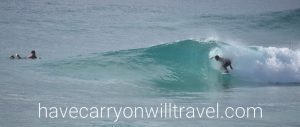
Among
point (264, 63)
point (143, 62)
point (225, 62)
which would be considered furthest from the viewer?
point (264, 63)

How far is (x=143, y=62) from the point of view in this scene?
20.4 metres

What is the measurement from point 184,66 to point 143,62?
4.04 feet

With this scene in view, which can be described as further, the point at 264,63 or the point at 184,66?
the point at 264,63

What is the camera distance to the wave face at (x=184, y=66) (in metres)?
18.7

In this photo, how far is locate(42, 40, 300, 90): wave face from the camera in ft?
61.5

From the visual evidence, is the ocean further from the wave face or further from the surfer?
the surfer

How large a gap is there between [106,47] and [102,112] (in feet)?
32.0

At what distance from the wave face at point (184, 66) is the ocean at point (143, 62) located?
0.10 feet

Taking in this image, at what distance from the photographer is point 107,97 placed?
50.5ft

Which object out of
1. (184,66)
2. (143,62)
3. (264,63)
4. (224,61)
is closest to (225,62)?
(224,61)

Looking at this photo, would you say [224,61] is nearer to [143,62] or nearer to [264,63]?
[264,63]

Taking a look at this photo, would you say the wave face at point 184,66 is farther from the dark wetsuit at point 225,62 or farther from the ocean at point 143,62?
the dark wetsuit at point 225,62

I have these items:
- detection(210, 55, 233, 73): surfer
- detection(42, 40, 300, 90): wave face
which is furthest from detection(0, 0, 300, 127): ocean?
detection(210, 55, 233, 73): surfer

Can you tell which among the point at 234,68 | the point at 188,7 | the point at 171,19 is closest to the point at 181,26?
the point at 171,19
